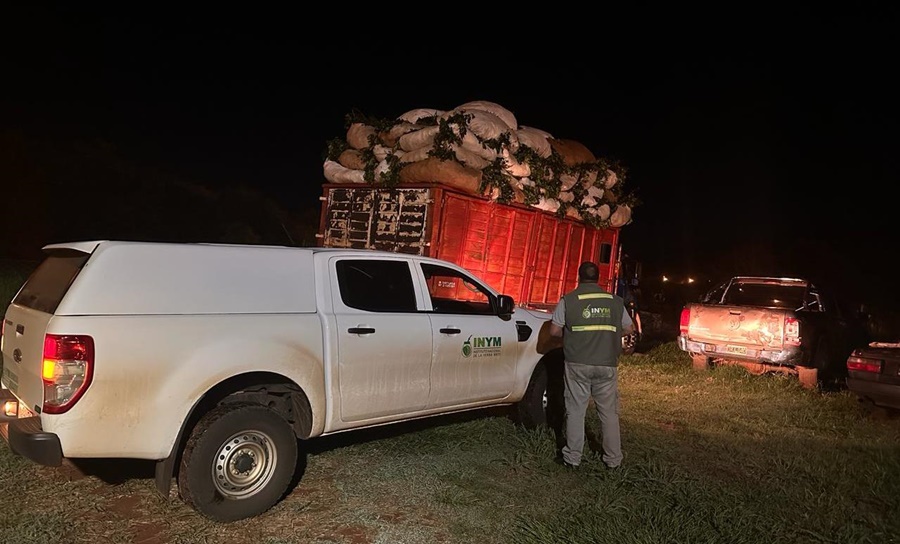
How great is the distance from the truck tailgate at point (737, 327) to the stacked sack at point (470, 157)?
2.54 m

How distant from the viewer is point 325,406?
4.76 metres

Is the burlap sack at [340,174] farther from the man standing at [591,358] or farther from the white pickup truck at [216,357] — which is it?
the man standing at [591,358]

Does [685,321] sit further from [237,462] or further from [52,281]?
[52,281]

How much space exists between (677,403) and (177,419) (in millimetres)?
6382

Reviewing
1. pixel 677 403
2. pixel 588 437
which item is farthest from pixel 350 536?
pixel 677 403

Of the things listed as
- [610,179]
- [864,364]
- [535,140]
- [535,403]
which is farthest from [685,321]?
[535,403]

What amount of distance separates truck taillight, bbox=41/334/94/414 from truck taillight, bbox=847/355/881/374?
747 cm

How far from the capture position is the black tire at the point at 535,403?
650 cm

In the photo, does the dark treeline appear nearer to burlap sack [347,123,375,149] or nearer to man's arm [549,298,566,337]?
burlap sack [347,123,375,149]

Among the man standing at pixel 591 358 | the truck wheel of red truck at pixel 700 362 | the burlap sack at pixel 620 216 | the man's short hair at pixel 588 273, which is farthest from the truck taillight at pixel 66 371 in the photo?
the burlap sack at pixel 620 216

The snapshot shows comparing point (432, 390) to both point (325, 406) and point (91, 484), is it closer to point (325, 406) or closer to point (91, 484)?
point (325, 406)

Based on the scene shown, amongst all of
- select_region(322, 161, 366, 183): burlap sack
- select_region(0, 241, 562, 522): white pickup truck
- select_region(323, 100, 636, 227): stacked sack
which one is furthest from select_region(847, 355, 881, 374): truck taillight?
select_region(322, 161, 366, 183): burlap sack

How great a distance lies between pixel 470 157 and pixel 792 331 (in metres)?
4.96

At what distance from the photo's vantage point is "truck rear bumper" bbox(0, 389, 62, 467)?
12.2ft
